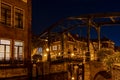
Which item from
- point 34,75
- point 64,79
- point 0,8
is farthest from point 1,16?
point 64,79

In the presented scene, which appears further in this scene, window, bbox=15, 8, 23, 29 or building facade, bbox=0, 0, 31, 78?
window, bbox=15, 8, 23, 29

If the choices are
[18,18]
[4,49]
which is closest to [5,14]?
[18,18]

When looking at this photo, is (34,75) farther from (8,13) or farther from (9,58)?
(8,13)

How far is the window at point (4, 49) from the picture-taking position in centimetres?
2562

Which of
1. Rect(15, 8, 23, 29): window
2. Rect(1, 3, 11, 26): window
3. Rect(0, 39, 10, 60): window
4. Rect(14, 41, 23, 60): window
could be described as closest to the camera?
Rect(0, 39, 10, 60): window

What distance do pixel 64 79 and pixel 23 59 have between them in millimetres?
4784

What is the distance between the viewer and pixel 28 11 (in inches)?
1185

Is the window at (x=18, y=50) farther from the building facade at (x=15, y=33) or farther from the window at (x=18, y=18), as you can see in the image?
the window at (x=18, y=18)

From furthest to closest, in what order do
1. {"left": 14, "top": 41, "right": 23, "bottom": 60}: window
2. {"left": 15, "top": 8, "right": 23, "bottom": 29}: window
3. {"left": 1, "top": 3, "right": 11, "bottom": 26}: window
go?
{"left": 15, "top": 8, "right": 23, "bottom": 29}: window
{"left": 14, "top": 41, "right": 23, "bottom": 60}: window
{"left": 1, "top": 3, "right": 11, "bottom": 26}: window

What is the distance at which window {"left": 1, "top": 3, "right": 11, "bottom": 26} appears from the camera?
26.1m

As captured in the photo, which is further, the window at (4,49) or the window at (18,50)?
the window at (18,50)

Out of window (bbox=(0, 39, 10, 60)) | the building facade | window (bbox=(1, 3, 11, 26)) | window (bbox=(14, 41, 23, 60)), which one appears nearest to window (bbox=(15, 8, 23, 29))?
the building facade

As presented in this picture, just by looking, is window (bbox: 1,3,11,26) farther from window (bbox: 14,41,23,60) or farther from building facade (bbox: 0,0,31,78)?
window (bbox: 14,41,23,60)

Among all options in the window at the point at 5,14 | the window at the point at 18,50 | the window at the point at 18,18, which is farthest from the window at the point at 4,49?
the window at the point at 18,18
